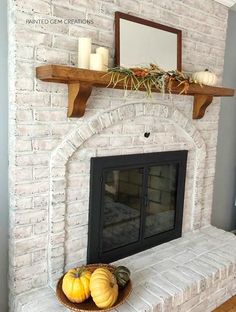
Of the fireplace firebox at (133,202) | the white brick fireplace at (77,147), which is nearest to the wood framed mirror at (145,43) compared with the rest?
the white brick fireplace at (77,147)

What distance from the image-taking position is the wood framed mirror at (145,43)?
2.01 meters

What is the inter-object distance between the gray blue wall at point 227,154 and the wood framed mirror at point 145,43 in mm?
890

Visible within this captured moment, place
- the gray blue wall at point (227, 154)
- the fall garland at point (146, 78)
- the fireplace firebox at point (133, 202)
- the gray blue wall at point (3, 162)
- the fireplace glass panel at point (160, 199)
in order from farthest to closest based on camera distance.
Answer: the gray blue wall at point (227, 154) < the fireplace glass panel at point (160, 199) < the fireplace firebox at point (133, 202) < the fall garland at point (146, 78) < the gray blue wall at point (3, 162)

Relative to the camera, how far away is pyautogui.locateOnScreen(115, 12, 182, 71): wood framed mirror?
79.3 inches

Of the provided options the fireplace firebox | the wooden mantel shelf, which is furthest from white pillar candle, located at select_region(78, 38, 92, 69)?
the fireplace firebox

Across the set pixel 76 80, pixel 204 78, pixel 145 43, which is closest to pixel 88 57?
pixel 76 80

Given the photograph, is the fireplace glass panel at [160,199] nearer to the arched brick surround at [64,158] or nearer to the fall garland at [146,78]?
the arched brick surround at [64,158]

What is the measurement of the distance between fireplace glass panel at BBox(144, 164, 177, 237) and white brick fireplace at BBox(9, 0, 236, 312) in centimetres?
Answer: 17

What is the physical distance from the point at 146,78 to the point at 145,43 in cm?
37

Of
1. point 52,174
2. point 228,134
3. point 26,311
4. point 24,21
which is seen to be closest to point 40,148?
point 52,174

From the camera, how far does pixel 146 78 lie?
192 cm

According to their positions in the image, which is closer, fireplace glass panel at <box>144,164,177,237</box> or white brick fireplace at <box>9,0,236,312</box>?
white brick fireplace at <box>9,0,236,312</box>

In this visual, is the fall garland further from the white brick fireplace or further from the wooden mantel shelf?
the white brick fireplace

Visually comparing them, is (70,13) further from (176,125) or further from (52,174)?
(176,125)
